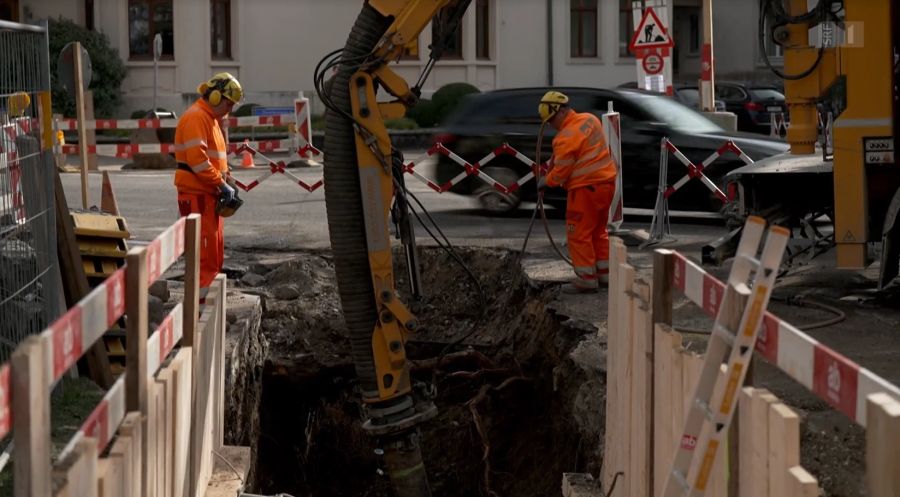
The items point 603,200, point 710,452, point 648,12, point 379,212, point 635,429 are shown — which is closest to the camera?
point 710,452

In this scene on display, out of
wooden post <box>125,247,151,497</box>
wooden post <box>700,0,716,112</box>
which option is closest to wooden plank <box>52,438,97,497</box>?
wooden post <box>125,247,151,497</box>

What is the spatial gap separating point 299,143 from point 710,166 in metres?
10.9

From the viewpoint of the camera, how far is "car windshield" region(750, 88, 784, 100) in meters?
31.5

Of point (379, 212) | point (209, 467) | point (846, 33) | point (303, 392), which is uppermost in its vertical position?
point (846, 33)

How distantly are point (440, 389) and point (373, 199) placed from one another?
4.25 metres

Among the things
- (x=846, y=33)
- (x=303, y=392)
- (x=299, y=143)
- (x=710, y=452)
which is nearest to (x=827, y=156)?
(x=846, y=33)

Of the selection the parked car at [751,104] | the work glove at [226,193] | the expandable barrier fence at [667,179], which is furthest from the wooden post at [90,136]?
the parked car at [751,104]

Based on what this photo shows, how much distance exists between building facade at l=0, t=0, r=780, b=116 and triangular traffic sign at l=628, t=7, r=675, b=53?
1349 cm

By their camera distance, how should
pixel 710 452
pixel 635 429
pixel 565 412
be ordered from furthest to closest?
pixel 565 412 → pixel 635 429 → pixel 710 452

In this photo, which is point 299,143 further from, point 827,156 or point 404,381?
point 404,381

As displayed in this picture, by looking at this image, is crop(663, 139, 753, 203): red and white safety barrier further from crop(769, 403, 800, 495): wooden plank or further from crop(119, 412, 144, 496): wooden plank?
crop(769, 403, 800, 495): wooden plank

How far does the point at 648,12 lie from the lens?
18.0 metres

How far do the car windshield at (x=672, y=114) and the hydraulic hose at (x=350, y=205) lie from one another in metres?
8.26

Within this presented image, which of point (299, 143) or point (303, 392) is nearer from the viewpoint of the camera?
point (303, 392)
